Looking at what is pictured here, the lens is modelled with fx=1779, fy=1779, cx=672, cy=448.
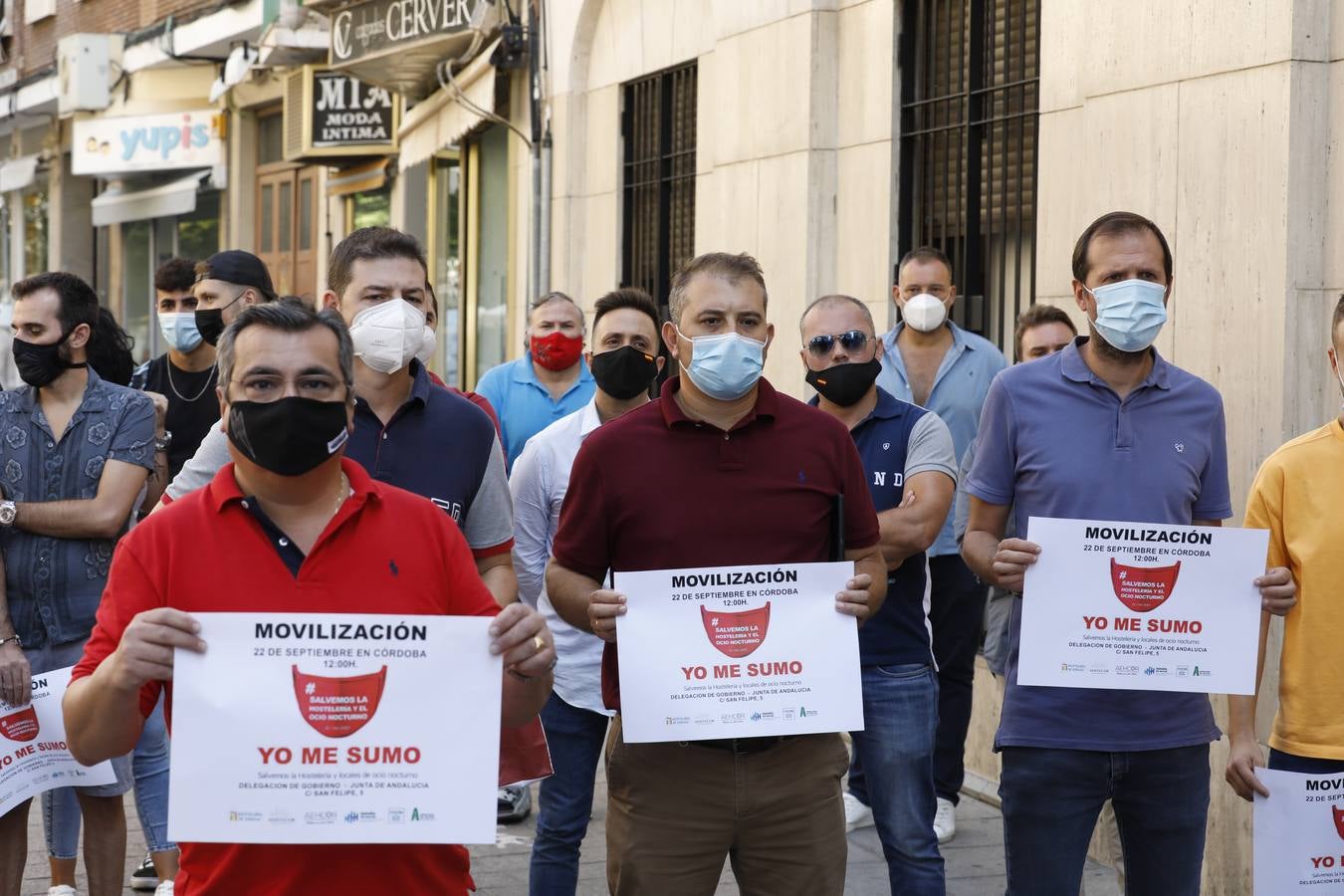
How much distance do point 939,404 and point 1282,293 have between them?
1.60 meters

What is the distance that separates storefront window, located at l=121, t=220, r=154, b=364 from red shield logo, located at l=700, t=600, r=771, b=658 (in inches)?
928

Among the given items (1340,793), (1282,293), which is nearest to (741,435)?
(1340,793)

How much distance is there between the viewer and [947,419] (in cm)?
712

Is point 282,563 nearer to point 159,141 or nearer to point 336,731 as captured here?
point 336,731

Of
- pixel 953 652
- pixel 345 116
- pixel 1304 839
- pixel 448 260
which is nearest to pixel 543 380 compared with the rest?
pixel 953 652

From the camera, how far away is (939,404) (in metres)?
7.16

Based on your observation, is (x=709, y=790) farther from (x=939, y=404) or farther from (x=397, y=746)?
(x=939, y=404)

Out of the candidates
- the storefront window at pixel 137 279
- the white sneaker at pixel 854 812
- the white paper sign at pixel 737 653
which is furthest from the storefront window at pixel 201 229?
the white paper sign at pixel 737 653

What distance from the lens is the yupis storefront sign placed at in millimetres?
22828

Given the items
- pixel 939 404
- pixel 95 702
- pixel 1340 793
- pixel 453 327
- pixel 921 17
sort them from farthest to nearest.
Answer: pixel 453 327 → pixel 921 17 → pixel 939 404 → pixel 1340 793 → pixel 95 702

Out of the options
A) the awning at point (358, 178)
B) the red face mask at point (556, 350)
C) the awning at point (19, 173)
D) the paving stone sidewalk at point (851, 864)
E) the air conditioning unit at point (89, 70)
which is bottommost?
the paving stone sidewalk at point (851, 864)

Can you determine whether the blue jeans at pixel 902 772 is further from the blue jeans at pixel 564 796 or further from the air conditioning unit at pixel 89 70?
the air conditioning unit at pixel 89 70

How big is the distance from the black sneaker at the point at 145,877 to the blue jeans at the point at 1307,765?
13.4 feet

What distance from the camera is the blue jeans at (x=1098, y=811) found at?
13.9 feet
